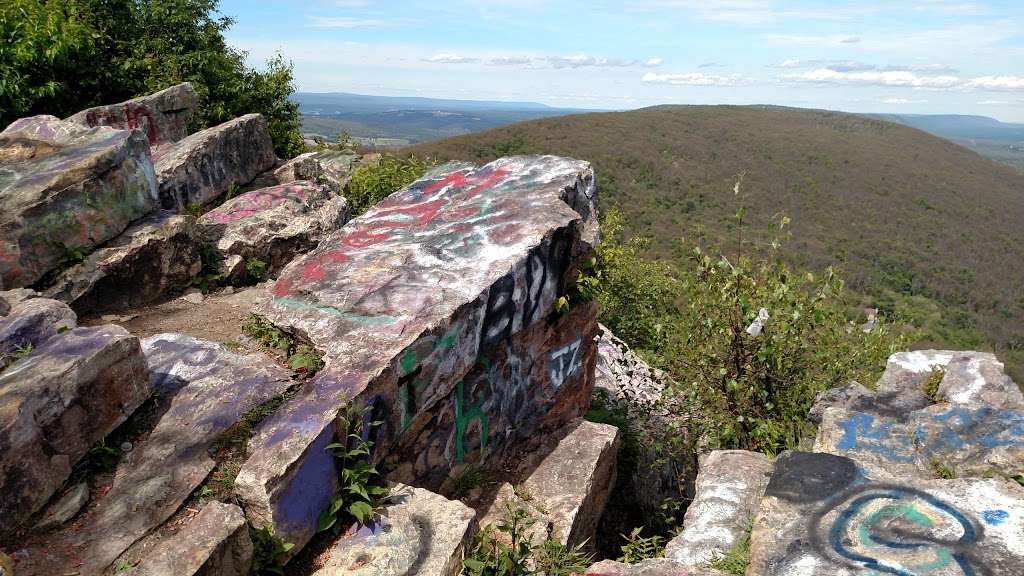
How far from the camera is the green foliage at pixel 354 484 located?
16.4 feet

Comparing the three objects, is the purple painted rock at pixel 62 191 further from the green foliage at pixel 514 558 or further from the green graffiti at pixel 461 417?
the green foliage at pixel 514 558

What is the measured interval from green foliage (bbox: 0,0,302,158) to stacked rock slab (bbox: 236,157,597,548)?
748 centimetres

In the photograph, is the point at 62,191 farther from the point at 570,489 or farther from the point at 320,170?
the point at 570,489

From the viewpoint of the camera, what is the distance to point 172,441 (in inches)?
206

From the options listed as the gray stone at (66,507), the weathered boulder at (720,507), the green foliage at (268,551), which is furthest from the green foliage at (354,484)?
the weathered boulder at (720,507)

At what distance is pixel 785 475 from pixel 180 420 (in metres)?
4.85

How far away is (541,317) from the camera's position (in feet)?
25.8

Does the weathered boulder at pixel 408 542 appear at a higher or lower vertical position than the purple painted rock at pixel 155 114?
lower

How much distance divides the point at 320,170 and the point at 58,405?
9.46m

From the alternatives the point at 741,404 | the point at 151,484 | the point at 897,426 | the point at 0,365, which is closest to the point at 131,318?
the point at 0,365

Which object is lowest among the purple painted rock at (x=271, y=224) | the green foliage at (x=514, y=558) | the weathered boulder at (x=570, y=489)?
the weathered boulder at (x=570, y=489)

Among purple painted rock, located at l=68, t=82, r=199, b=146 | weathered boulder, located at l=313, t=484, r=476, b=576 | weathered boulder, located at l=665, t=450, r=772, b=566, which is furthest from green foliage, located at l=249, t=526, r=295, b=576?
purple painted rock, located at l=68, t=82, r=199, b=146

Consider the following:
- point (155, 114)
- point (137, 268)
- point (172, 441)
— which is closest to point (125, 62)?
point (155, 114)

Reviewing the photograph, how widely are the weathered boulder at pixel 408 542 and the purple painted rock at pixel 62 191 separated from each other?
572 cm
